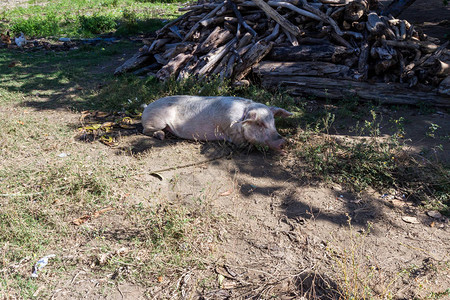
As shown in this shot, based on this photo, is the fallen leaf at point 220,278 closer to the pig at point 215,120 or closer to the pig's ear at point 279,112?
the pig at point 215,120

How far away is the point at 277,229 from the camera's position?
12.3 feet

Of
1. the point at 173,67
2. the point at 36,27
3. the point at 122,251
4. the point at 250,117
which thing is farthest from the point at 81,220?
the point at 36,27

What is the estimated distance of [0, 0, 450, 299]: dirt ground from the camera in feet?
9.91

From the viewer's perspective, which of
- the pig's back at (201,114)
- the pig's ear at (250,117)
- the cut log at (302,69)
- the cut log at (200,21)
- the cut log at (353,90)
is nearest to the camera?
the pig's ear at (250,117)

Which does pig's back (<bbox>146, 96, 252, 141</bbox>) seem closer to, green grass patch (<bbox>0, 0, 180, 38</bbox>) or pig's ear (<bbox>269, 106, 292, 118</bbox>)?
pig's ear (<bbox>269, 106, 292, 118</bbox>)

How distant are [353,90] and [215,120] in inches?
121

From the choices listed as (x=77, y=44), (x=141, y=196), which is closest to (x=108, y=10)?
(x=77, y=44)

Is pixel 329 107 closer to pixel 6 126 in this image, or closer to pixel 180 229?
pixel 180 229

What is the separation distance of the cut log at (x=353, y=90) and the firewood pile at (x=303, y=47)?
111 mm

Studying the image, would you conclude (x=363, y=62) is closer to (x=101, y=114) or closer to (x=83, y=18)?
(x=101, y=114)

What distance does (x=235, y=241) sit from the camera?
3.58 meters

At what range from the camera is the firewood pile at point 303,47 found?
22.7ft

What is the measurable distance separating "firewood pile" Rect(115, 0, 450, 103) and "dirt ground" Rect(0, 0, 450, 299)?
81.6 inches

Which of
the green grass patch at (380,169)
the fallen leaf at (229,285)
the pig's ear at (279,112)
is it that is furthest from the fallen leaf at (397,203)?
the fallen leaf at (229,285)
